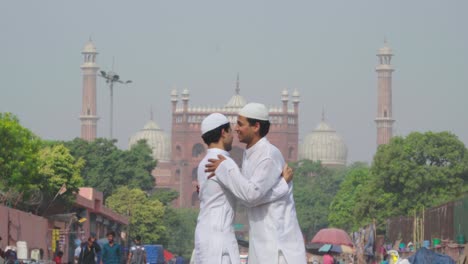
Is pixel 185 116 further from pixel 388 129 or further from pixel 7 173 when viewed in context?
pixel 7 173

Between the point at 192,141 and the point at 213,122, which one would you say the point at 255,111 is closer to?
the point at 213,122

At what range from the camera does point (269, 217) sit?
840 centimetres

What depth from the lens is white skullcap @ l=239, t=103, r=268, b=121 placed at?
8555 mm

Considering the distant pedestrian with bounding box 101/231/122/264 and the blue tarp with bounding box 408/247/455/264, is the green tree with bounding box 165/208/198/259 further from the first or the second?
the blue tarp with bounding box 408/247/455/264

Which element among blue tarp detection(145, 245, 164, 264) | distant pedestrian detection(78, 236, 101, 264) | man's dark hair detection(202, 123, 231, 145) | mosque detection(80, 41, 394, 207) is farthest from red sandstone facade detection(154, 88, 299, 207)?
man's dark hair detection(202, 123, 231, 145)

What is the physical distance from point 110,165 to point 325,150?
90568 mm

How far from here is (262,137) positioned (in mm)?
8609

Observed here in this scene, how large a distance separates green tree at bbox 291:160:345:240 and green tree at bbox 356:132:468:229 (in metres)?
53.1

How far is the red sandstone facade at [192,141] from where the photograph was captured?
477 ft

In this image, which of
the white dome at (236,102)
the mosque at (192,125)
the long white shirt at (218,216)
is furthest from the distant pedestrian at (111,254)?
the white dome at (236,102)

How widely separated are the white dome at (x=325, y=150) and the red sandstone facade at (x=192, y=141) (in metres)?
13.5

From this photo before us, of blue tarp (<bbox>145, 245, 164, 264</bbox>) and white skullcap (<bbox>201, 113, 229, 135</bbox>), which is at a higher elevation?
white skullcap (<bbox>201, 113, 229, 135</bbox>)

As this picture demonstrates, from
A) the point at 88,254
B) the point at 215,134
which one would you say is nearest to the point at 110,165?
the point at 88,254

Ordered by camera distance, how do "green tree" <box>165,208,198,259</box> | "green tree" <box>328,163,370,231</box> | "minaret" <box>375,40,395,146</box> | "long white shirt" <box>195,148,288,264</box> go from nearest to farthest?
"long white shirt" <box>195,148,288,264</box>, "green tree" <box>328,163,370,231</box>, "green tree" <box>165,208,198,259</box>, "minaret" <box>375,40,395,146</box>
